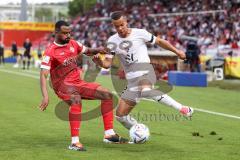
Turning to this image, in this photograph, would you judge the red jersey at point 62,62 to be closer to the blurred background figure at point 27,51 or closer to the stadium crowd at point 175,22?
the stadium crowd at point 175,22

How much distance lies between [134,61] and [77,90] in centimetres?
102

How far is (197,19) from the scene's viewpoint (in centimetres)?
4141

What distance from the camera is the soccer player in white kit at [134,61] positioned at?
962cm

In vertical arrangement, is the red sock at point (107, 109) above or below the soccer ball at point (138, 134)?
above

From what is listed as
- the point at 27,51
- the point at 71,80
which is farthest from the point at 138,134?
the point at 27,51

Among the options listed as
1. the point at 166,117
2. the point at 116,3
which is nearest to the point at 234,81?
the point at 166,117

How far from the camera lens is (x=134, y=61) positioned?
9.73 m

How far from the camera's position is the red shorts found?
933 centimetres

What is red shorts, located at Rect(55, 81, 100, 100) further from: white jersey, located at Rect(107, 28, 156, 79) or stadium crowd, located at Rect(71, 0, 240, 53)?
stadium crowd, located at Rect(71, 0, 240, 53)

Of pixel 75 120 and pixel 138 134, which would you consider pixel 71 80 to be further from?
pixel 138 134

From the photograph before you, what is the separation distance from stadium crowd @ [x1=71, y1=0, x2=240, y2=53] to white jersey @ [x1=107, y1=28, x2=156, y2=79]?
65.6ft

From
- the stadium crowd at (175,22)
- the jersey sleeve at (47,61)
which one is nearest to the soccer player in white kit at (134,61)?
the jersey sleeve at (47,61)

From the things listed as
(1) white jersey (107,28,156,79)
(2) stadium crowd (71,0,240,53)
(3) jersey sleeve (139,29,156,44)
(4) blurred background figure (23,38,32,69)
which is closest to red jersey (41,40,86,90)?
(1) white jersey (107,28,156,79)

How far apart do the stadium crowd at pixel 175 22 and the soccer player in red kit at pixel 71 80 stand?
2042 centimetres
